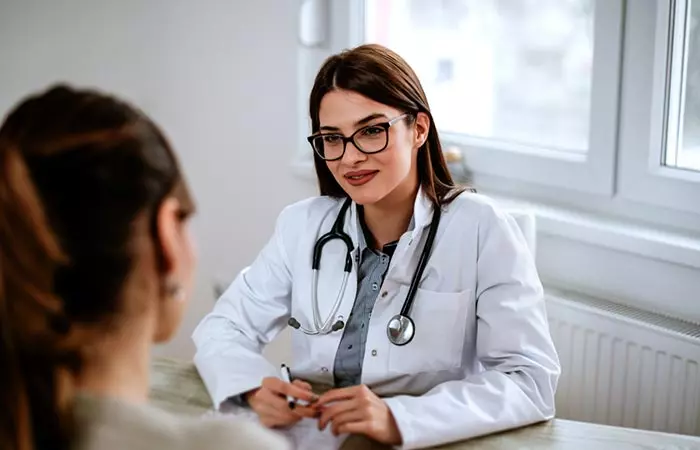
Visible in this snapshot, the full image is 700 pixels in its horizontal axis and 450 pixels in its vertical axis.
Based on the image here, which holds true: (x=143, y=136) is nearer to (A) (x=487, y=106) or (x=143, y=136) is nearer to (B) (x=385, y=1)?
(A) (x=487, y=106)

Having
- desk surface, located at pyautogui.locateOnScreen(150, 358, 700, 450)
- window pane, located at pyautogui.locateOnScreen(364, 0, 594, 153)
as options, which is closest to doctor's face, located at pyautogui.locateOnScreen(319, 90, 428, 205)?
desk surface, located at pyautogui.locateOnScreen(150, 358, 700, 450)

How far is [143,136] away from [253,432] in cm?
28

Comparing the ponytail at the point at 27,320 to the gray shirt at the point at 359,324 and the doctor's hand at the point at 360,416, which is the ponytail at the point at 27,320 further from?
the gray shirt at the point at 359,324

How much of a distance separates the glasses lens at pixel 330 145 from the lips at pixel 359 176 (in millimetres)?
40

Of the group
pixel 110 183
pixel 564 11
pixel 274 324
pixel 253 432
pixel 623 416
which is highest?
pixel 564 11

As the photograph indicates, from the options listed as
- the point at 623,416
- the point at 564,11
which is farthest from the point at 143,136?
the point at 564,11

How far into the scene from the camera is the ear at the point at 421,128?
175cm

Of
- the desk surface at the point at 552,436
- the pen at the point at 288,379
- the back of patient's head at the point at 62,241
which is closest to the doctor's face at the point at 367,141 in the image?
the pen at the point at 288,379

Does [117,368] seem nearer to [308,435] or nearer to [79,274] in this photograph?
[79,274]

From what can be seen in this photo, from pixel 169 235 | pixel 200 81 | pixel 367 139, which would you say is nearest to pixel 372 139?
pixel 367 139

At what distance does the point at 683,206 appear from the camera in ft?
6.78

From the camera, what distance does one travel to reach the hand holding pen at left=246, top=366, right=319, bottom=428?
1.50 meters

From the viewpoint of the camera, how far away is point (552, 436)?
4.76 feet

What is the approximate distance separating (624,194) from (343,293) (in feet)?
2.56
